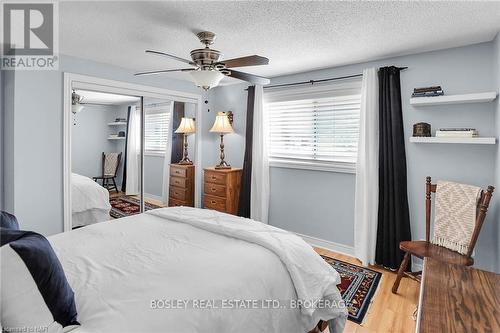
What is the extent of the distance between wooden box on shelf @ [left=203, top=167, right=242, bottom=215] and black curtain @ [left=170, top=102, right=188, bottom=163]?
0.53 m

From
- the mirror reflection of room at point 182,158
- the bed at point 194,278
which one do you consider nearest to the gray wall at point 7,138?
the bed at point 194,278

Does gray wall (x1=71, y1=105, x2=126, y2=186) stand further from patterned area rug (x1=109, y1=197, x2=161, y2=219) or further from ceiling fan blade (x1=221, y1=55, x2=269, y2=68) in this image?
ceiling fan blade (x1=221, y1=55, x2=269, y2=68)

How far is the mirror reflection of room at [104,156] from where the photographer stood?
336 cm

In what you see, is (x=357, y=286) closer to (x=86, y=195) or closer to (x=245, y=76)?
(x=245, y=76)

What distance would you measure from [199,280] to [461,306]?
110 centimetres

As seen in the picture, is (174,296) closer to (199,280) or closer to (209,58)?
(199,280)

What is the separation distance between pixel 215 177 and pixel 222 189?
217 millimetres

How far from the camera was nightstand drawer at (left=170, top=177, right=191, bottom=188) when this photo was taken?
14.6ft

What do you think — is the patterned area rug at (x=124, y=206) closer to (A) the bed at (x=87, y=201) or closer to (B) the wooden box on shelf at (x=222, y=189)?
(A) the bed at (x=87, y=201)

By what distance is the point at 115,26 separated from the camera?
91.7 inches

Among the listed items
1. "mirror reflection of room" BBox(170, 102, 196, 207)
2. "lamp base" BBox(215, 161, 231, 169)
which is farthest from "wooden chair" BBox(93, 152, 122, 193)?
"lamp base" BBox(215, 161, 231, 169)

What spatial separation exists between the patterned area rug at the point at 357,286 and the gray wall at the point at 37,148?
122 inches

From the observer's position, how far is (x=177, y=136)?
14.6 feet

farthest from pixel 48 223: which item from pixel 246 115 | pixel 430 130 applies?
pixel 430 130
